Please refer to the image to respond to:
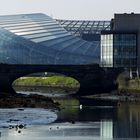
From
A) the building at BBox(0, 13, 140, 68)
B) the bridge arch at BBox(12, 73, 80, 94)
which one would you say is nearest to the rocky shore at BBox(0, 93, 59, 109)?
the building at BBox(0, 13, 140, 68)

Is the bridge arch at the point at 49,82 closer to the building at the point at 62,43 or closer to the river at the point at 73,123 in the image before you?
the building at the point at 62,43

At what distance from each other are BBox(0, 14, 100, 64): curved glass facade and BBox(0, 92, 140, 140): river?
62193 millimetres

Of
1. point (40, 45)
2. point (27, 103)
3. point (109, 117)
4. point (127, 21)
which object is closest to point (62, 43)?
point (40, 45)

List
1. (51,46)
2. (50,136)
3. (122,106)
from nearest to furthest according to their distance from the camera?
(50,136)
(122,106)
(51,46)

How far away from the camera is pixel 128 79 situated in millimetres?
117812

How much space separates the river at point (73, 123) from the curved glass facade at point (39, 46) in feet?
204

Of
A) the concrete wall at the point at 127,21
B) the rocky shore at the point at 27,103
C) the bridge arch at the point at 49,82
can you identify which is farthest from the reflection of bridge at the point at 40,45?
the rocky shore at the point at 27,103

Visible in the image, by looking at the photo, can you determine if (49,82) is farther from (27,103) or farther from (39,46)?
(27,103)

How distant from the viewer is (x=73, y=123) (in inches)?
2559

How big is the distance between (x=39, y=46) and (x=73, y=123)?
82764mm

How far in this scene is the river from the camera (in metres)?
55.2

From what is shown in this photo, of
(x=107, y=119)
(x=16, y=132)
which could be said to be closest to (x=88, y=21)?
(x=107, y=119)

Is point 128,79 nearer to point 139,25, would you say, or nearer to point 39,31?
point 139,25

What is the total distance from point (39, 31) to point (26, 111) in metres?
75.9
